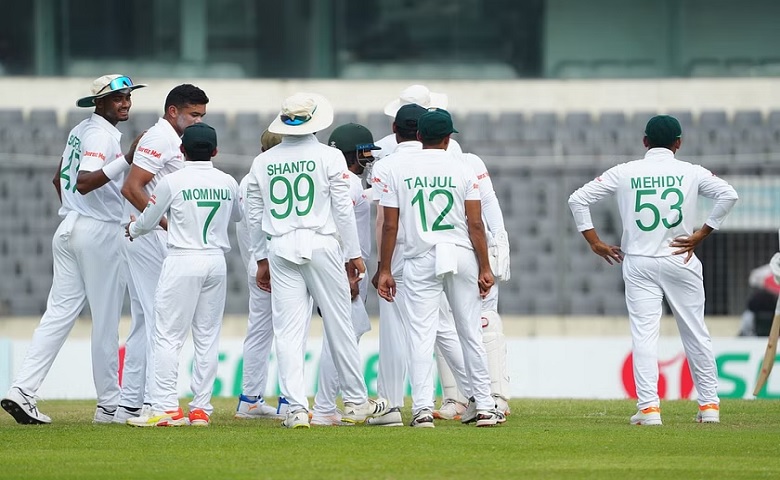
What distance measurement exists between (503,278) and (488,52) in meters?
13.9

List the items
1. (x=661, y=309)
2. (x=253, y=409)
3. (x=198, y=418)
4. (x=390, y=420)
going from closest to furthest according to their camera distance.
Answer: (x=390, y=420), (x=198, y=418), (x=661, y=309), (x=253, y=409)

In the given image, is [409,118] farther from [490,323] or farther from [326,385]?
[326,385]

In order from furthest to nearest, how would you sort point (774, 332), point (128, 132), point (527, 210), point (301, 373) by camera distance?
1. point (128, 132)
2. point (527, 210)
3. point (774, 332)
4. point (301, 373)

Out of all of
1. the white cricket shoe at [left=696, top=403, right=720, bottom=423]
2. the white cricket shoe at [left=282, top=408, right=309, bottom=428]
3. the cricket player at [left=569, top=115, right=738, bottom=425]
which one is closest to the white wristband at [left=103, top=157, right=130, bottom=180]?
the white cricket shoe at [left=282, top=408, right=309, bottom=428]

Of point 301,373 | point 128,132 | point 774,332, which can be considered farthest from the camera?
point 128,132

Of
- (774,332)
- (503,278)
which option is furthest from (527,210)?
(503,278)

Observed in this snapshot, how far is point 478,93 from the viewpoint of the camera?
74.9 feet

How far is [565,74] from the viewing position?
23.2m

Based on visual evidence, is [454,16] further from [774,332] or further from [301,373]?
[301,373]

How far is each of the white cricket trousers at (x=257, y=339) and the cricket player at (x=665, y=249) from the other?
2486 mm

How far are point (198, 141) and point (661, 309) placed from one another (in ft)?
11.2

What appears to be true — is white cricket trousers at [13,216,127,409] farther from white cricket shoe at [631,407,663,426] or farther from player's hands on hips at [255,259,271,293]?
white cricket shoe at [631,407,663,426]

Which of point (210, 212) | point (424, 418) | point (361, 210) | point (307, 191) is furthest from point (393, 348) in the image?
point (210, 212)

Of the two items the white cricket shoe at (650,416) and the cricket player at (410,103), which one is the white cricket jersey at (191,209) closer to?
the cricket player at (410,103)
